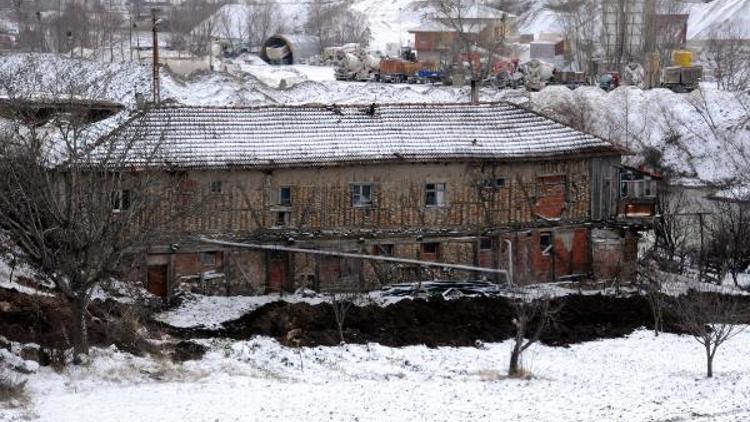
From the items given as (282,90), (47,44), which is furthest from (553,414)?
(47,44)

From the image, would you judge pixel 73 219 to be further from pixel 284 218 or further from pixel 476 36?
pixel 476 36

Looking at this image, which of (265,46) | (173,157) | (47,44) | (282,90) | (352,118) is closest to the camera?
(173,157)

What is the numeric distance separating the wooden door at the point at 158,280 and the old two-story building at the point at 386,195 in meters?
0.03

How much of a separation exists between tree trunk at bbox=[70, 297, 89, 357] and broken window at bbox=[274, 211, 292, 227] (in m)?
10.2

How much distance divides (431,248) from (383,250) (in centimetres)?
137

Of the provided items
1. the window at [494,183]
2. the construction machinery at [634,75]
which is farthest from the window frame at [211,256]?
the construction machinery at [634,75]

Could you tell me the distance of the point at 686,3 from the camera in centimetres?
9369

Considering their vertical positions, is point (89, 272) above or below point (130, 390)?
above

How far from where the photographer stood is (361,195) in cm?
3148

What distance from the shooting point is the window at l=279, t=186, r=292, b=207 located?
31.0m

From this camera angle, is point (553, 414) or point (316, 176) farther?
point (316, 176)

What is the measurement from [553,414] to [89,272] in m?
8.46

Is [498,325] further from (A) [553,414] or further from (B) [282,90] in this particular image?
(B) [282,90]

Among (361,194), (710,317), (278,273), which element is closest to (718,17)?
(361,194)
